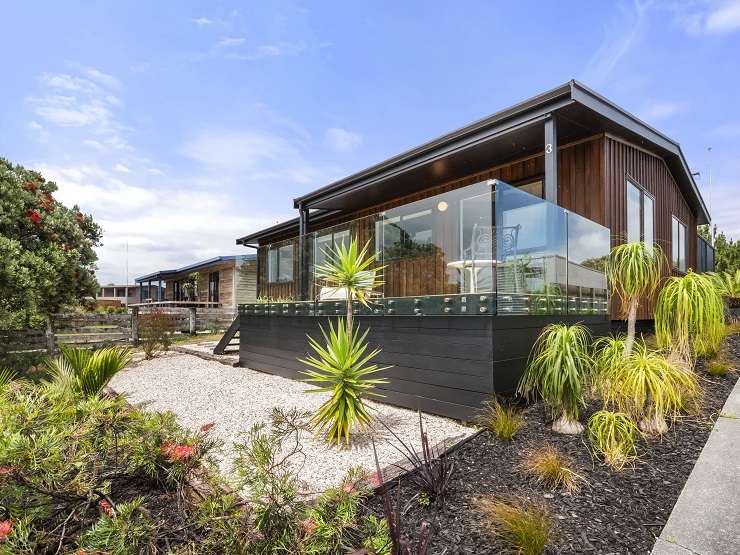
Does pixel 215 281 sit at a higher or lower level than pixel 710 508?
higher

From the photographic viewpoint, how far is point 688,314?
419 centimetres

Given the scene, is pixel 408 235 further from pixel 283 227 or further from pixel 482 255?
pixel 283 227

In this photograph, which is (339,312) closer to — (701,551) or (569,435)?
(569,435)

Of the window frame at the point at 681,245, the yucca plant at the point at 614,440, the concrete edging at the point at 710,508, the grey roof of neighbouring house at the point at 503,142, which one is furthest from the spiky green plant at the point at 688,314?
the window frame at the point at 681,245

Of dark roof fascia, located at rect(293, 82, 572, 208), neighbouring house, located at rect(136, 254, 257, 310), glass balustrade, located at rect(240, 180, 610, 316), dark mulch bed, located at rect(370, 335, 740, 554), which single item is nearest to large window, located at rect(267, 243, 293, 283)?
glass balustrade, located at rect(240, 180, 610, 316)

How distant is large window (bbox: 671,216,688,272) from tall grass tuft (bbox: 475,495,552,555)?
962cm

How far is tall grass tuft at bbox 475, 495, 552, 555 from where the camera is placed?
2078 millimetres

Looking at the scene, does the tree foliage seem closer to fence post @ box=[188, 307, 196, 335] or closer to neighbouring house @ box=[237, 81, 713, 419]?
neighbouring house @ box=[237, 81, 713, 419]

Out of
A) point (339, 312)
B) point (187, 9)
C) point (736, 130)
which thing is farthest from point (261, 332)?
point (736, 130)

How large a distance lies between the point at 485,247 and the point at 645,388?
183 centimetres

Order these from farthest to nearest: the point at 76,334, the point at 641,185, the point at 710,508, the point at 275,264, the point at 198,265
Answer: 1. the point at 198,265
2. the point at 76,334
3. the point at 275,264
4. the point at 641,185
5. the point at 710,508

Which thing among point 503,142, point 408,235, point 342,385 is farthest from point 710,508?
point 503,142

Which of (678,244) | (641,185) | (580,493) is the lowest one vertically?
(580,493)

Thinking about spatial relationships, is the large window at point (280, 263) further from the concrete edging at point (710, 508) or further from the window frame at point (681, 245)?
the window frame at point (681, 245)
